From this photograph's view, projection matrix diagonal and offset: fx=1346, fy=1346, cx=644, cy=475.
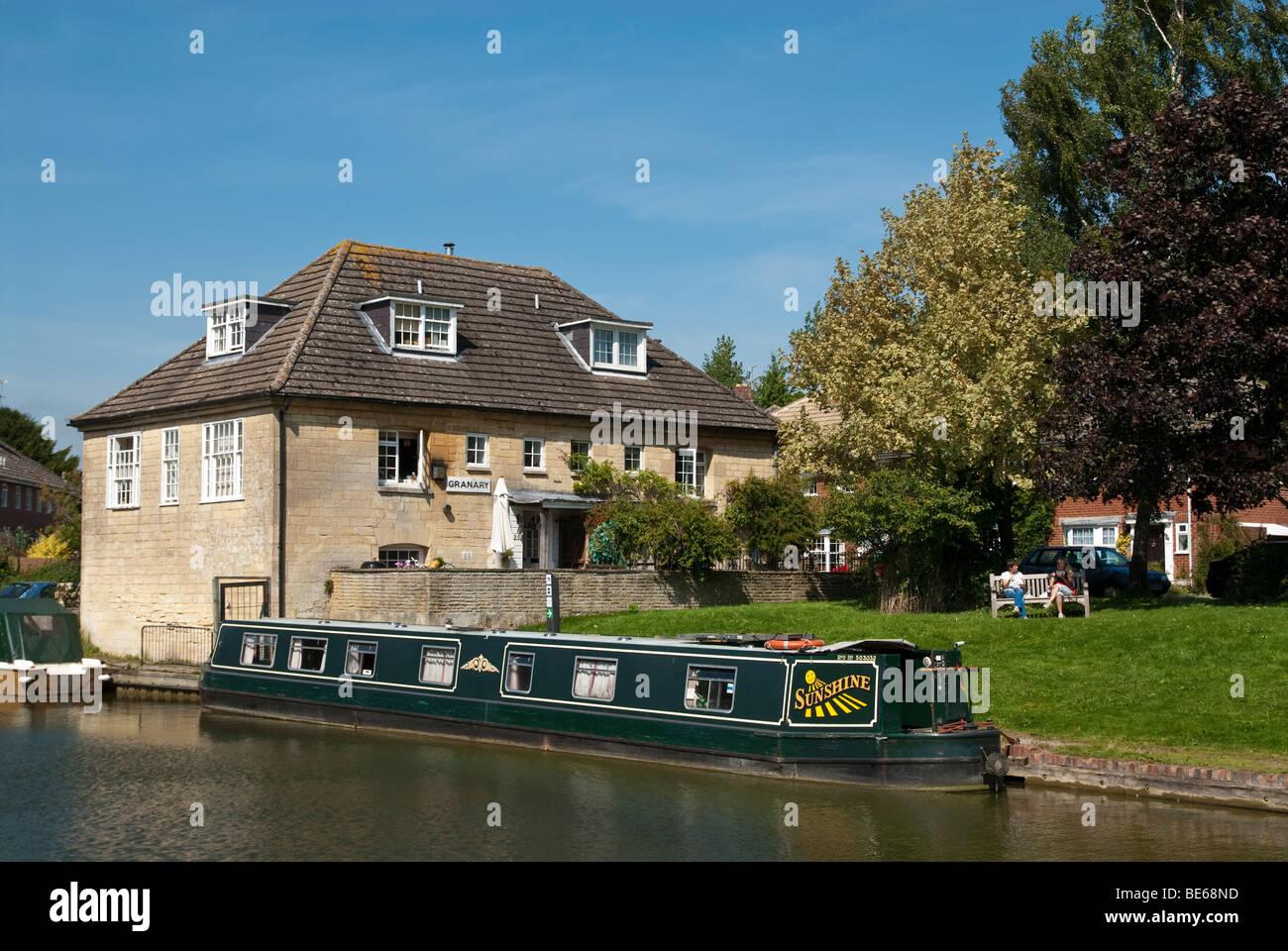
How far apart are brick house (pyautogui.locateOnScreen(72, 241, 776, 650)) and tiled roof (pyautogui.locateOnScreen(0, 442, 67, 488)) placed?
34.9m

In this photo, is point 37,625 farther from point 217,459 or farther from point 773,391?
point 773,391

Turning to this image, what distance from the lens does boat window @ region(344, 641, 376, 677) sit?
25562 mm

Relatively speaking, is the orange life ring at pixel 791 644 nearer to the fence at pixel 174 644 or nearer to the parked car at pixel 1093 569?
the parked car at pixel 1093 569

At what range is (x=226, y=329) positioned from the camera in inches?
1401

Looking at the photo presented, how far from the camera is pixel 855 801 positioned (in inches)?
708

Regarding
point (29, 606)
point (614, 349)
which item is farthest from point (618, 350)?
point (29, 606)

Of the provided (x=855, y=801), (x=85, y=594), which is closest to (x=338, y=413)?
(x=85, y=594)

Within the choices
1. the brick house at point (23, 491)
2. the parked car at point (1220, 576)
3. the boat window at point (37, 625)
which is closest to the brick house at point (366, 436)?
the boat window at point (37, 625)

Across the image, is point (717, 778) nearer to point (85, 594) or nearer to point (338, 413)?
point (338, 413)

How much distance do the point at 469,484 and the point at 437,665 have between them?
414 inches

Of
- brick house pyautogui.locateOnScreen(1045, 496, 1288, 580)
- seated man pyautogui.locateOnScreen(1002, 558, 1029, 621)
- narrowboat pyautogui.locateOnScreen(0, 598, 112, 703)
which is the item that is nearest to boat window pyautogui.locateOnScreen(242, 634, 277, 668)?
narrowboat pyautogui.locateOnScreen(0, 598, 112, 703)

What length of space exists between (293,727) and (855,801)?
12.8 m

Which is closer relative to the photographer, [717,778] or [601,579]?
[717,778]

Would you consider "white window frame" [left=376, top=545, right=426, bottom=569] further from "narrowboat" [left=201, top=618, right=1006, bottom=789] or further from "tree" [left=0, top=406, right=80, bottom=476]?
"tree" [left=0, top=406, right=80, bottom=476]
